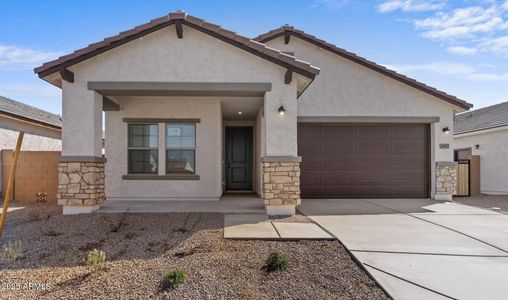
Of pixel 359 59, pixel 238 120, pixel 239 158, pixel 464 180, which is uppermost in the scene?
pixel 359 59

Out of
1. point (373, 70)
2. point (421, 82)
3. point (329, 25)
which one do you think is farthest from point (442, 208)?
point (329, 25)

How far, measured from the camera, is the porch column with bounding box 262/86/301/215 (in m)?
7.71

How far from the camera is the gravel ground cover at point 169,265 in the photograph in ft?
12.9

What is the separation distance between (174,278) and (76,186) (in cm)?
491

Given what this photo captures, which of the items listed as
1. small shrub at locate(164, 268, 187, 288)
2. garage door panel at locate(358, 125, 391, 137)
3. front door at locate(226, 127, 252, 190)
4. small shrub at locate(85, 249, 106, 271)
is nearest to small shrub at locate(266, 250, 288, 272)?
small shrub at locate(164, 268, 187, 288)

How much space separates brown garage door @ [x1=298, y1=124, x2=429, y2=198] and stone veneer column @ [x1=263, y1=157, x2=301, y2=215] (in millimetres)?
3448

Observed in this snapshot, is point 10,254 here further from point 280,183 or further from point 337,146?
point 337,146

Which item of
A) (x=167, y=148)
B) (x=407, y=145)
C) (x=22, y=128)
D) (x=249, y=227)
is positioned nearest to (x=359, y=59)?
(x=407, y=145)

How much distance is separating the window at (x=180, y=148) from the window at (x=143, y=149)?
0.37 meters

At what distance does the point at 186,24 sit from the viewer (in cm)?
769

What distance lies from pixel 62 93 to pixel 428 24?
10757 mm

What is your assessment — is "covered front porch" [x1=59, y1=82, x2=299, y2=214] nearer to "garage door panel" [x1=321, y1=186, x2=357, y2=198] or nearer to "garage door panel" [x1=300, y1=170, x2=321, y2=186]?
"garage door panel" [x1=300, y1=170, x2=321, y2=186]

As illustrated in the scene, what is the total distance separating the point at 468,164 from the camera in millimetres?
13562

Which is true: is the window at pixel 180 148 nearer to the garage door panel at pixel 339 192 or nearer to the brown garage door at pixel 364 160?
the brown garage door at pixel 364 160
